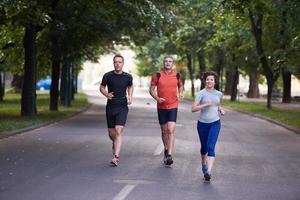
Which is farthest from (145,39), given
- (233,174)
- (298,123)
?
(233,174)

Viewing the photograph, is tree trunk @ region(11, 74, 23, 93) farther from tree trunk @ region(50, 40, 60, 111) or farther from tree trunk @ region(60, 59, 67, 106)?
tree trunk @ region(50, 40, 60, 111)

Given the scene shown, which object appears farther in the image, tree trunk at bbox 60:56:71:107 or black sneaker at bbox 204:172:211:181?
tree trunk at bbox 60:56:71:107

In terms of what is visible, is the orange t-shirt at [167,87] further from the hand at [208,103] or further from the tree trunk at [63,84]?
the tree trunk at [63,84]

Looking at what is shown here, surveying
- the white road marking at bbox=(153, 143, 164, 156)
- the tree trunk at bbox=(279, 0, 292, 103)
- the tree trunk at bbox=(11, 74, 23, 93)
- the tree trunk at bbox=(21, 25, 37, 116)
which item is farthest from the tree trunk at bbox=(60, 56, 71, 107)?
the tree trunk at bbox=(11, 74, 23, 93)

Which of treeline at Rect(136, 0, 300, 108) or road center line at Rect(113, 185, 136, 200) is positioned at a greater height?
treeline at Rect(136, 0, 300, 108)

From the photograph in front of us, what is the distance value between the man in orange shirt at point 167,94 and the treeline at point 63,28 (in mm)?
6837

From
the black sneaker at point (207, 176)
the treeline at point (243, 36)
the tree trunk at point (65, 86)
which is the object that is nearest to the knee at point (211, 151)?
the black sneaker at point (207, 176)

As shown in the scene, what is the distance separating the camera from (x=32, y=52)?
25469 millimetres

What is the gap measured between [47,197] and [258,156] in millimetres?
6710

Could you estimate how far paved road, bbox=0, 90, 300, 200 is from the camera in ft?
30.8

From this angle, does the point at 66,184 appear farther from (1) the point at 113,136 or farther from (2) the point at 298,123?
(2) the point at 298,123

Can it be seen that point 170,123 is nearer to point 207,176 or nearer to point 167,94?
point 167,94

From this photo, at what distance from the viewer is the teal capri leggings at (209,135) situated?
10.7 m

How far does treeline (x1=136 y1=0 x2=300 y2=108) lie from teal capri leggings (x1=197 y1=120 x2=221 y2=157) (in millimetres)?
9319
